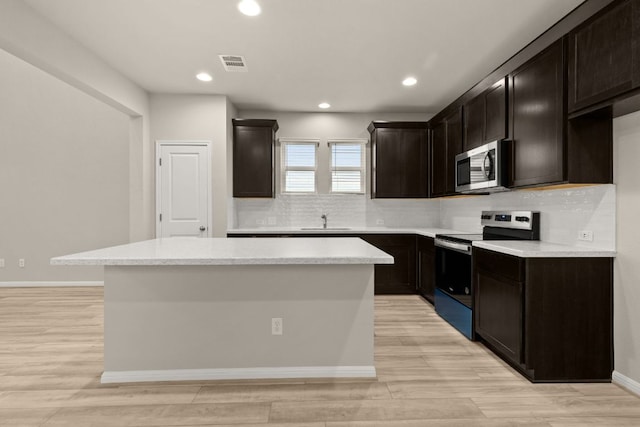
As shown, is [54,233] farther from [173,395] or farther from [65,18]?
[173,395]

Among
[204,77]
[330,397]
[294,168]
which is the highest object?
[204,77]

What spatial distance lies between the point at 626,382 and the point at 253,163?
4480mm

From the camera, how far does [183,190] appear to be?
475 cm

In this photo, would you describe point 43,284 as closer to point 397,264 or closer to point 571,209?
point 397,264

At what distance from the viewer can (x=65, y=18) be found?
291 cm

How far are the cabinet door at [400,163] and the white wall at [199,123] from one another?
2208mm

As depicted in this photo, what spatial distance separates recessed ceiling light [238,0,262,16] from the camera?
105 inches

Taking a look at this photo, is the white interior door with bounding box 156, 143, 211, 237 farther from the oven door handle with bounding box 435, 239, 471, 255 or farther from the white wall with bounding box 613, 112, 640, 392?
the white wall with bounding box 613, 112, 640, 392

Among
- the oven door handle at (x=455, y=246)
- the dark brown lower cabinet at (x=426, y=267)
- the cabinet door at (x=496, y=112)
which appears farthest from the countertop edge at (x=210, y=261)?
the dark brown lower cabinet at (x=426, y=267)

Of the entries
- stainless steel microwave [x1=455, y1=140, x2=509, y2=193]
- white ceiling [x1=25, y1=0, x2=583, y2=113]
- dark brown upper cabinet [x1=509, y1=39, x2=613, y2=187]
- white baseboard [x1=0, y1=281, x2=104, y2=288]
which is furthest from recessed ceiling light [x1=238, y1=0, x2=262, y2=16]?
white baseboard [x1=0, y1=281, x2=104, y2=288]

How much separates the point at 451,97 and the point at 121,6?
4025 millimetres

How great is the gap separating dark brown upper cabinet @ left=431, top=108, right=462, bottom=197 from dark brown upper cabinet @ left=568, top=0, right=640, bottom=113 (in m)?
1.71

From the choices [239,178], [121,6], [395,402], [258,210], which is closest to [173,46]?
[121,6]

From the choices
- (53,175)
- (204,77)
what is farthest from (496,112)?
(53,175)
